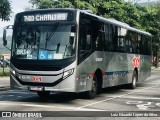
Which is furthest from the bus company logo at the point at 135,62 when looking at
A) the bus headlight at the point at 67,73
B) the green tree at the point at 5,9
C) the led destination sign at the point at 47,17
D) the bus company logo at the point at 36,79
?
the green tree at the point at 5,9

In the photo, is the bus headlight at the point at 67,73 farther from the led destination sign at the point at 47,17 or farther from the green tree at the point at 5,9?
the green tree at the point at 5,9

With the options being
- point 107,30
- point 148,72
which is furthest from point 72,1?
point 107,30

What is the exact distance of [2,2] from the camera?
31156 millimetres

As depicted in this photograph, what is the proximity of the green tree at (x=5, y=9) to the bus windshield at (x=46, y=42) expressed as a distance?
57.7 feet

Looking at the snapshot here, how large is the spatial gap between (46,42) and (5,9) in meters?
18.6

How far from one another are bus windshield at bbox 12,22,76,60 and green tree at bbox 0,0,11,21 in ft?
57.7

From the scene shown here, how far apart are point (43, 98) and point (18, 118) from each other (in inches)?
217

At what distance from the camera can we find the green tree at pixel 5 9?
3116cm

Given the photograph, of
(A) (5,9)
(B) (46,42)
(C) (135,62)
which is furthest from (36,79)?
(A) (5,9)

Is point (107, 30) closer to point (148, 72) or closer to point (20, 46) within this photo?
point (20, 46)

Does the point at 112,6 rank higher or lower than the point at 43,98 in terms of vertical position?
higher

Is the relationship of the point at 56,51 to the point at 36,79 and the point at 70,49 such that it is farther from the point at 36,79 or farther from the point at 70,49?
the point at 36,79

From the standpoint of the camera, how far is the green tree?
102ft

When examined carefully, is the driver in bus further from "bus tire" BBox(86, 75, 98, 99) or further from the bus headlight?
"bus tire" BBox(86, 75, 98, 99)
